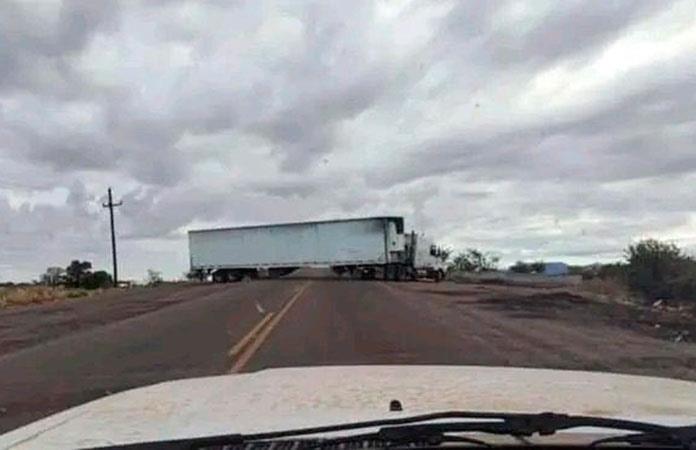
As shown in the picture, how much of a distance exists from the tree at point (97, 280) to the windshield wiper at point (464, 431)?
89.8m

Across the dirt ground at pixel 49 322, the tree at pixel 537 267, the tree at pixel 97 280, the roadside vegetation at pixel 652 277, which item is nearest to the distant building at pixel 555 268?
the tree at pixel 537 267

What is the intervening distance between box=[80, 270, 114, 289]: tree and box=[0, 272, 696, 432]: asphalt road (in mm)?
56787

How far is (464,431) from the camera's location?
113 inches

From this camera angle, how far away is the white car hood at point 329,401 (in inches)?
128

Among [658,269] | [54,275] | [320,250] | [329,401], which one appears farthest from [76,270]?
[329,401]

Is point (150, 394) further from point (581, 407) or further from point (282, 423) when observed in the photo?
point (581, 407)

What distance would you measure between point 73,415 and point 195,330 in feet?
73.7

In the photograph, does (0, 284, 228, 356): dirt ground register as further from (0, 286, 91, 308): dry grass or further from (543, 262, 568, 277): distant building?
(543, 262, 568, 277): distant building

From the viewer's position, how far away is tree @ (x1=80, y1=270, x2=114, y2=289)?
92.1 metres

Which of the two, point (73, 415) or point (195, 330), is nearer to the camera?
point (73, 415)

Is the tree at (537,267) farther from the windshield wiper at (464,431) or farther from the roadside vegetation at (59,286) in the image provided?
the windshield wiper at (464,431)

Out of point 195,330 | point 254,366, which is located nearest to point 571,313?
point 195,330

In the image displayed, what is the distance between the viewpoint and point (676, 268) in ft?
144

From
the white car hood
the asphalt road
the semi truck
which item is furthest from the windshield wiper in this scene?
the semi truck
